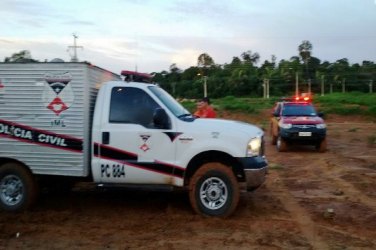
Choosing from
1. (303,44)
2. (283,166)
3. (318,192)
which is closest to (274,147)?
(283,166)

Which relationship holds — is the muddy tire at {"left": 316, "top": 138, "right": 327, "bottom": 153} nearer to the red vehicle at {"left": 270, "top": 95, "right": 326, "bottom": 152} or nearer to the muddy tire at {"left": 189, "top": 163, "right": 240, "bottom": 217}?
the red vehicle at {"left": 270, "top": 95, "right": 326, "bottom": 152}

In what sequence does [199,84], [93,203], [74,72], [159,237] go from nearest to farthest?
[159,237] → [74,72] → [93,203] → [199,84]

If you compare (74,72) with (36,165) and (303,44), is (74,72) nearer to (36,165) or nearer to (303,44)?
(36,165)

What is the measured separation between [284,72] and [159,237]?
7741 centimetres

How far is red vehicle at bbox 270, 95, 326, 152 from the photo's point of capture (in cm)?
1642

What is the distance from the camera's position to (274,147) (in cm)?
1867

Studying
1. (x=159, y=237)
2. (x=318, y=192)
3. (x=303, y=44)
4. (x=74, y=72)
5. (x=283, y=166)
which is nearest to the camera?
(x=159, y=237)

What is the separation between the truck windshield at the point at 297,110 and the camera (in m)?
17.5

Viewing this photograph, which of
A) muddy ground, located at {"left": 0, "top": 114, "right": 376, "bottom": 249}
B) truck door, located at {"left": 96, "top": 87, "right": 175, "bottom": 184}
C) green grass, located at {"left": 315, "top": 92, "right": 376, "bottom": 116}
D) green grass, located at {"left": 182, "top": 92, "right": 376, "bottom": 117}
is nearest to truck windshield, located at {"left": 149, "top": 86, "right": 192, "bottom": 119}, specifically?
truck door, located at {"left": 96, "top": 87, "right": 175, "bottom": 184}

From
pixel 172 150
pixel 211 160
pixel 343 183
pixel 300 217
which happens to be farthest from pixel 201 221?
pixel 343 183

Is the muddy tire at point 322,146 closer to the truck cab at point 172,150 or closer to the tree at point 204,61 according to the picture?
the truck cab at point 172,150

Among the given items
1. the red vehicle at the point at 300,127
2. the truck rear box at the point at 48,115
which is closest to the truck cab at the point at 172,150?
the truck rear box at the point at 48,115

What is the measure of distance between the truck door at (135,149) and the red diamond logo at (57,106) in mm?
683

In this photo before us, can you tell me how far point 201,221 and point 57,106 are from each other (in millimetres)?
2824
